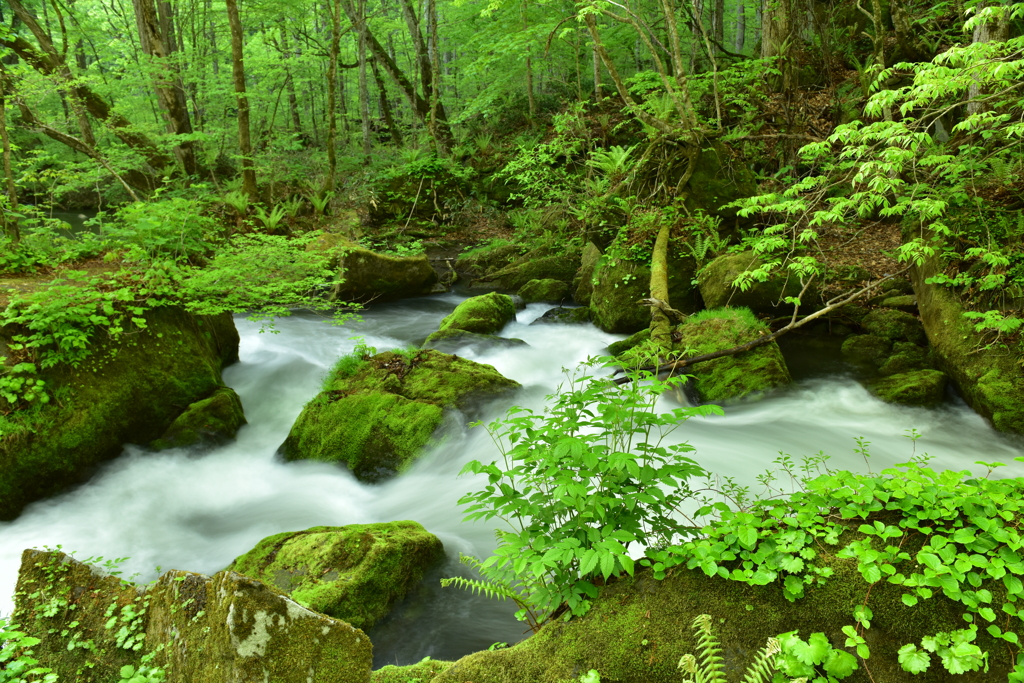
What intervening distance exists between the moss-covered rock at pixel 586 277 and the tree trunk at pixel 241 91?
7967 millimetres

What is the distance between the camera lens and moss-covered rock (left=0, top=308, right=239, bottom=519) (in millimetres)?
5285

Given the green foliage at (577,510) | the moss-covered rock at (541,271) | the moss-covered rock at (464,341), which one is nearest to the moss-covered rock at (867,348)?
the moss-covered rock at (464,341)

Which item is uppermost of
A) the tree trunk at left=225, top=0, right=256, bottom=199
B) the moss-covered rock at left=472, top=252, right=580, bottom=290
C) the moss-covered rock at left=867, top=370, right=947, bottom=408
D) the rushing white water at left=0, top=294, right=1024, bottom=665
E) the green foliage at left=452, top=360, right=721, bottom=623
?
the tree trunk at left=225, top=0, right=256, bottom=199

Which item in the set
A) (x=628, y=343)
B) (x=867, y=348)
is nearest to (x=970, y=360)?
(x=867, y=348)

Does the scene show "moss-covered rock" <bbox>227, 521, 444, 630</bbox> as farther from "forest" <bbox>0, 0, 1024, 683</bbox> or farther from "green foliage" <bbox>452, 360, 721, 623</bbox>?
"green foliage" <bbox>452, 360, 721, 623</bbox>

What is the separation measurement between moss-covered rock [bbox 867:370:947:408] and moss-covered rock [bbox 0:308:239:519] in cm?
872

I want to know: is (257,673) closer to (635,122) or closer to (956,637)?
(956,637)

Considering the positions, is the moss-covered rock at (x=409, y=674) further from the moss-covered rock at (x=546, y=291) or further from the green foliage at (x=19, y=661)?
the moss-covered rock at (x=546, y=291)

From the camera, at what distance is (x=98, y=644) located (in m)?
2.63

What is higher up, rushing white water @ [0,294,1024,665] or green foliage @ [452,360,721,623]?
green foliage @ [452,360,721,623]

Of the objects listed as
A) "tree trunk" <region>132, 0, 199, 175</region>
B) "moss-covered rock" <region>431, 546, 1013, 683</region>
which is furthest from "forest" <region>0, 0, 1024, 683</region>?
"tree trunk" <region>132, 0, 199, 175</region>

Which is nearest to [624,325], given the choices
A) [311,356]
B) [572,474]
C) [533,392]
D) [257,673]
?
[533,392]

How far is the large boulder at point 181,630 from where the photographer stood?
2.31 meters

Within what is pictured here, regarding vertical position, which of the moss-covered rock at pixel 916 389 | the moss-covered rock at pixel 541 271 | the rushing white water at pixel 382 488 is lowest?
the rushing white water at pixel 382 488
